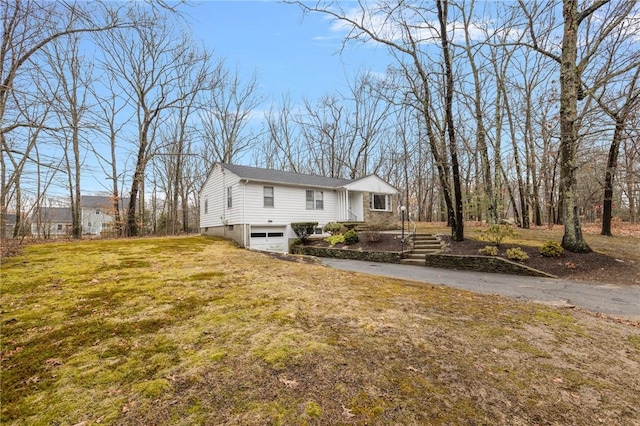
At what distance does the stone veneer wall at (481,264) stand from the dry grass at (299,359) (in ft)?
15.0

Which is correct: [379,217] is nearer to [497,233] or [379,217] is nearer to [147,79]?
[497,233]

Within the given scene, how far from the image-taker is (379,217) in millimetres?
20562

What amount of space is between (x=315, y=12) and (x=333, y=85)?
19.5 meters

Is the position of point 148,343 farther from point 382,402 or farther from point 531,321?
point 531,321

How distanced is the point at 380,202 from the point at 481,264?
1193 centimetres

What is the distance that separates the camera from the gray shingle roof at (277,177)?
15.1m

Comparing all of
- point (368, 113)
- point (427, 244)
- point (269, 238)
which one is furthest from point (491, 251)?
point (368, 113)

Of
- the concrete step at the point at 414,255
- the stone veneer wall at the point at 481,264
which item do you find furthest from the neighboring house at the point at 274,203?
the stone veneer wall at the point at 481,264

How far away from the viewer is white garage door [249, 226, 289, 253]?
15.0 metres

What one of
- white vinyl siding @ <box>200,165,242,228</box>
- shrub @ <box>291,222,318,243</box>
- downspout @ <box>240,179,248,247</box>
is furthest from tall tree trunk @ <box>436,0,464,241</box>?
white vinyl siding @ <box>200,165,242,228</box>

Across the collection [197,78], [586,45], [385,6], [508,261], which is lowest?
[508,261]

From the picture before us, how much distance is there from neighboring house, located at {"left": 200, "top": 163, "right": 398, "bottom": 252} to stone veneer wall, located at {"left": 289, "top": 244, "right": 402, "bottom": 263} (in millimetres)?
1177

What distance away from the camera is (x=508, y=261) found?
888 centimetres

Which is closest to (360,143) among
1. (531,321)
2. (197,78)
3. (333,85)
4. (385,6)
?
(333,85)
